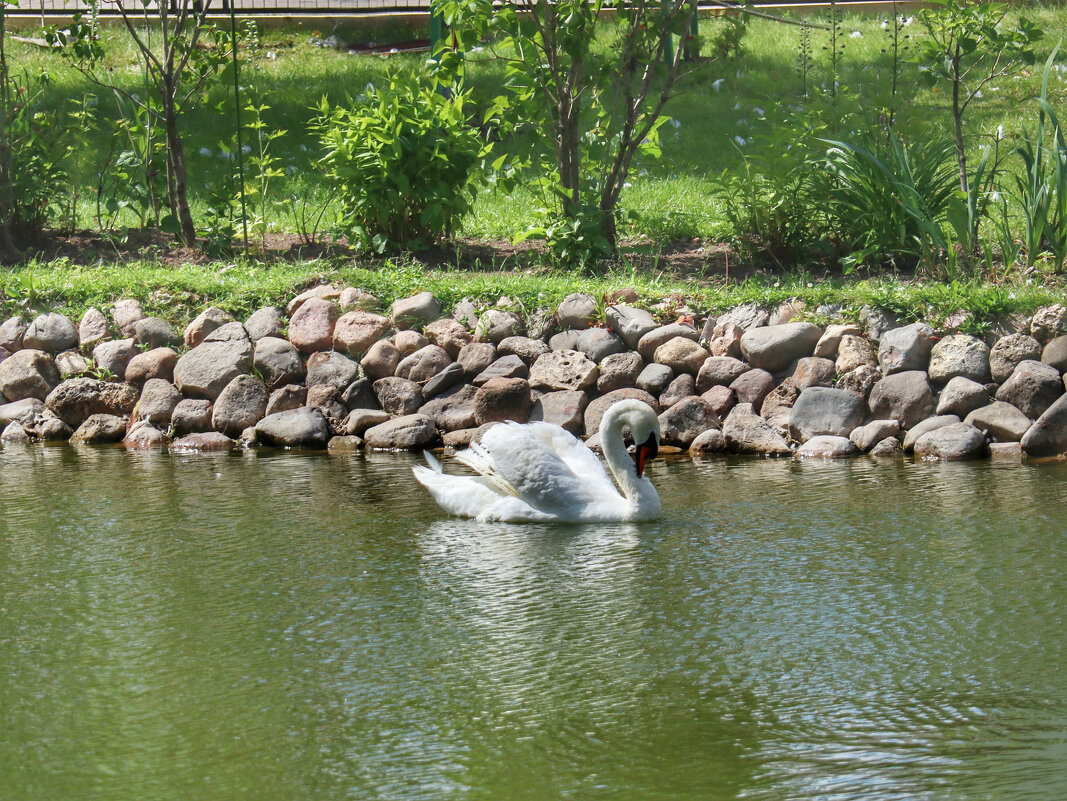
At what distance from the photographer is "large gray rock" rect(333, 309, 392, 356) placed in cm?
859

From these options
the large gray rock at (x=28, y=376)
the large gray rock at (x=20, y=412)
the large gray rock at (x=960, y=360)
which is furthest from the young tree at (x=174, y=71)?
the large gray rock at (x=960, y=360)

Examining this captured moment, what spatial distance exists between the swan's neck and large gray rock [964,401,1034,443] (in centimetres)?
240

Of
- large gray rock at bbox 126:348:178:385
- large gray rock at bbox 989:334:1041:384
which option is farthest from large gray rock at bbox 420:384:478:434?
large gray rock at bbox 989:334:1041:384

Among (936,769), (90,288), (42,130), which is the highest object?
(42,130)

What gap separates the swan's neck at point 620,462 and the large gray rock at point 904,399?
2.13 m

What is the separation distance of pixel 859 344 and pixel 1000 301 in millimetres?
888

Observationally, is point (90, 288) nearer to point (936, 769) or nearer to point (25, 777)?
point (25, 777)

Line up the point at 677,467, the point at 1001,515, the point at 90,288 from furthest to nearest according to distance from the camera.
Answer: the point at 90,288
the point at 677,467
the point at 1001,515

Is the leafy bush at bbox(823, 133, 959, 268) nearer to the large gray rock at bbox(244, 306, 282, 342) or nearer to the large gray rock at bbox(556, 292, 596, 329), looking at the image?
the large gray rock at bbox(556, 292, 596, 329)

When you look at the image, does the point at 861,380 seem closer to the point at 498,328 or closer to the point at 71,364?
the point at 498,328

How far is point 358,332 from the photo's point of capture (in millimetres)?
8609

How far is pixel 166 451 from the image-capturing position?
26.7 feet

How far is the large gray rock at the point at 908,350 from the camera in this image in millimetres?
7762

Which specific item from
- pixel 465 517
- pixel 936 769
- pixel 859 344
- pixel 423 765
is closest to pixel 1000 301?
pixel 859 344
